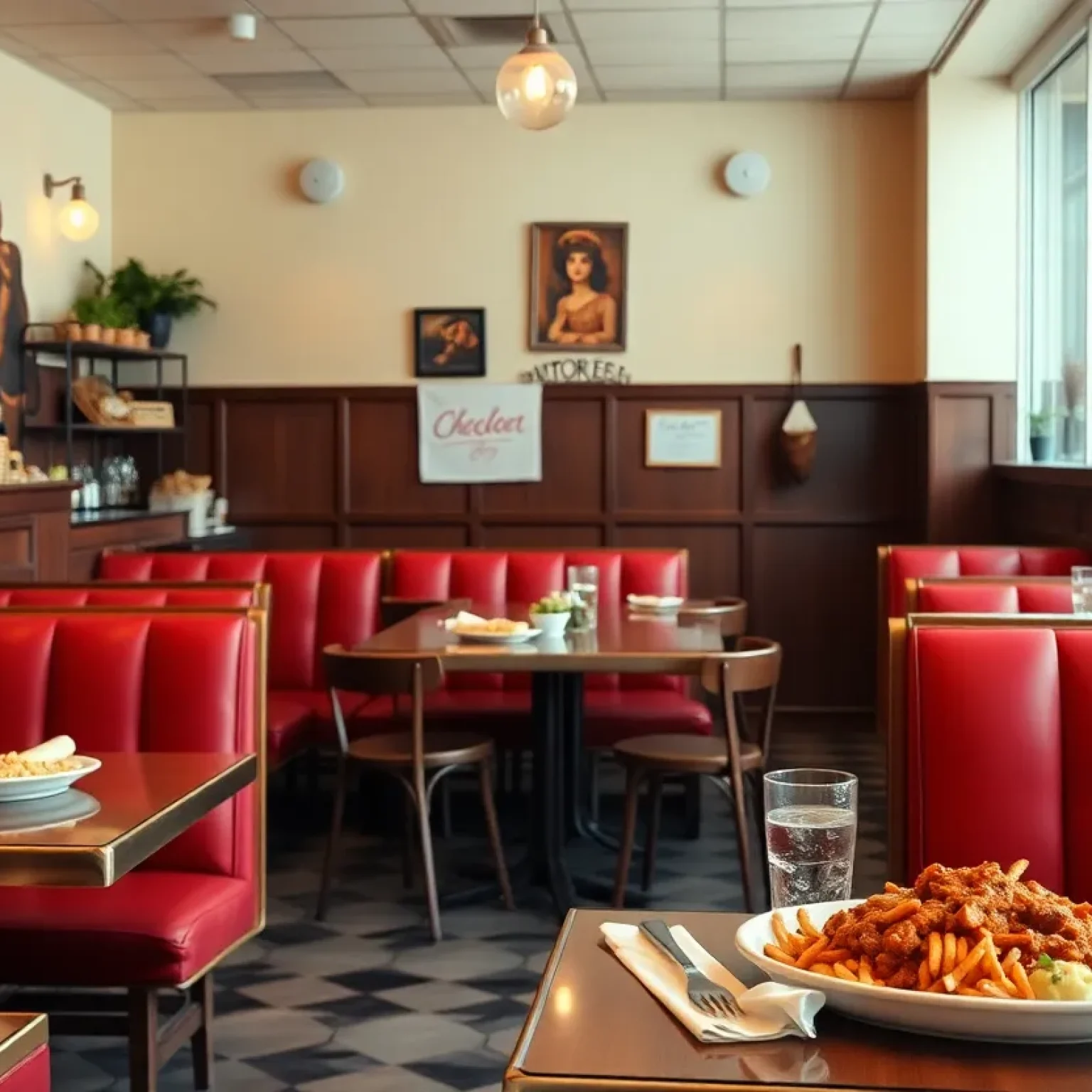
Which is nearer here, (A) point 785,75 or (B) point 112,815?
(B) point 112,815

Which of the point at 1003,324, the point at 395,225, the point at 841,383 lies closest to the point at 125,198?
the point at 395,225

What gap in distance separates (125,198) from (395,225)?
1478 mm

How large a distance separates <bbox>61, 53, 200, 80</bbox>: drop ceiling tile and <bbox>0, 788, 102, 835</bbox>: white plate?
5.66 m

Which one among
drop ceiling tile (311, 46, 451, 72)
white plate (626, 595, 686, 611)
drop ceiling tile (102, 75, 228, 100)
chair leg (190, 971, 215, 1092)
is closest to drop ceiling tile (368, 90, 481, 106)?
drop ceiling tile (311, 46, 451, 72)

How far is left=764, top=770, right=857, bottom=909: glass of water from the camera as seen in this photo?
1731 mm

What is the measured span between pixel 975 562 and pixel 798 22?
99.6 inches

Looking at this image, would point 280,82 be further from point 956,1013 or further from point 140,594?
point 956,1013

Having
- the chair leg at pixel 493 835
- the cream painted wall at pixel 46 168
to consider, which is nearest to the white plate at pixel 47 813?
the chair leg at pixel 493 835

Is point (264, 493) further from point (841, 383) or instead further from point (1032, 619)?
point (1032, 619)

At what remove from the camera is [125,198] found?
8.45 m

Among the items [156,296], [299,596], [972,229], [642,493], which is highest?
[972,229]

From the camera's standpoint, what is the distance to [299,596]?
20.3 ft

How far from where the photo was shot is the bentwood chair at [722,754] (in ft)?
14.1

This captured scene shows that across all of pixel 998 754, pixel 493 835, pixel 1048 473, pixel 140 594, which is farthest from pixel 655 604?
pixel 998 754
